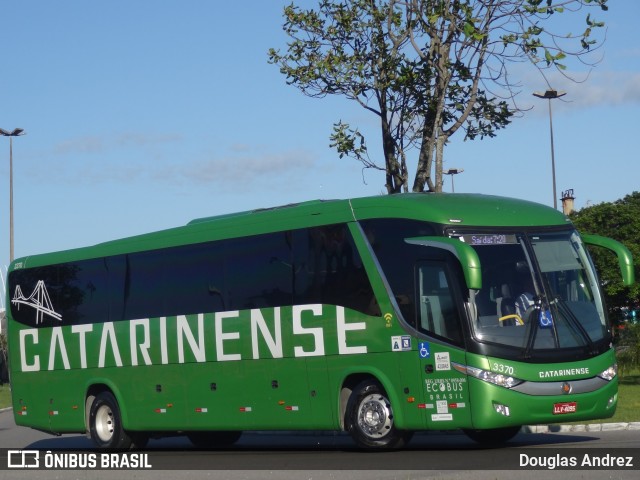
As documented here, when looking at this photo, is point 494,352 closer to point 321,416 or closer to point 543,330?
point 543,330

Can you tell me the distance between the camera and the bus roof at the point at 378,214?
1566 centimetres

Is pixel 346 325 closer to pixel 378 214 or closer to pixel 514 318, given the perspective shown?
pixel 378 214

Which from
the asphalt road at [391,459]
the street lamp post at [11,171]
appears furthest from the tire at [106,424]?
the street lamp post at [11,171]

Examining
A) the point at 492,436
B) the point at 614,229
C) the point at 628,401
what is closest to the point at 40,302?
the point at 492,436

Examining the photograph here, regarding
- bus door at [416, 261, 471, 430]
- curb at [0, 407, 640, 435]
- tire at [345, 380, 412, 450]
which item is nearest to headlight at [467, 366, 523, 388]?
bus door at [416, 261, 471, 430]

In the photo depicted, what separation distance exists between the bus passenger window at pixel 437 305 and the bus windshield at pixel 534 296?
0.30 metres

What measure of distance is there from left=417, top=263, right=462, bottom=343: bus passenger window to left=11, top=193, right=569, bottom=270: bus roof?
66 cm

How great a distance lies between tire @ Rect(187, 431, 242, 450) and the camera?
20.8 metres

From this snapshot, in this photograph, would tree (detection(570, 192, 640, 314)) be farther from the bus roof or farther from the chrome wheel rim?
the chrome wheel rim

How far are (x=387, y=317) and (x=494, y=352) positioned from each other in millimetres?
1676

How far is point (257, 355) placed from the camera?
17.8 metres

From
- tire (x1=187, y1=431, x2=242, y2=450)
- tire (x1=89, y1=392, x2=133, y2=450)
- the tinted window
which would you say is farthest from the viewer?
tire (x1=187, y1=431, x2=242, y2=450)

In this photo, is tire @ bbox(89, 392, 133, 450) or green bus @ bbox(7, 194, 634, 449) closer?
green bus @ bbox(7, 194, 634, 449)

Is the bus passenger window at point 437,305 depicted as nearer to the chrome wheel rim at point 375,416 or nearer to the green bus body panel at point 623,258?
the chrome wheel rim at point 375,416
